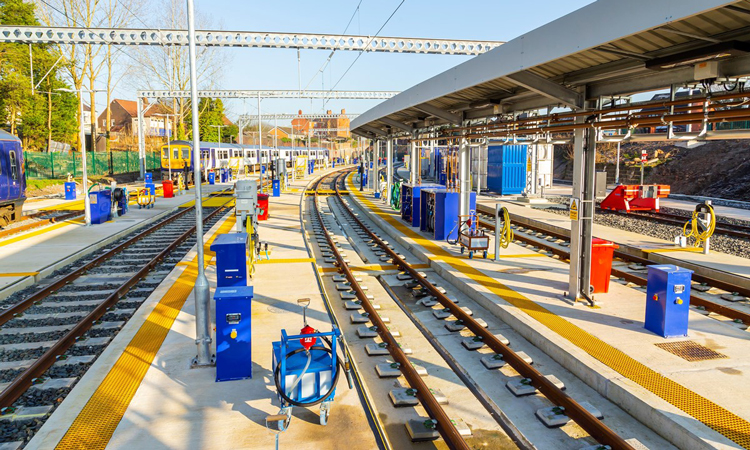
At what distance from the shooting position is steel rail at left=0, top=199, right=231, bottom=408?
6.66 m

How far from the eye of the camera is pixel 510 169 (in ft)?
113

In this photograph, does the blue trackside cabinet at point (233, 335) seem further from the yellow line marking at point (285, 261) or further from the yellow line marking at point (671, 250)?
the yellow line marking at point (671, 250)

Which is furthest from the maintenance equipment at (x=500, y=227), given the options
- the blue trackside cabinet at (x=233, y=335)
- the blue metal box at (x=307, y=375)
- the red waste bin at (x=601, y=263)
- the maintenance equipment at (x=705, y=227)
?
the blue metal box at (x=307, y=375)

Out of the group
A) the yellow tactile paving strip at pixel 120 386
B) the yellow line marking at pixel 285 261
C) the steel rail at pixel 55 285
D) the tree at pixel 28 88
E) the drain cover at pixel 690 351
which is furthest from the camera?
the tree at pixel 28 88

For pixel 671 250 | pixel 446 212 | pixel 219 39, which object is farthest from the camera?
pixel 219 39

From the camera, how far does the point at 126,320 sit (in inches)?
384

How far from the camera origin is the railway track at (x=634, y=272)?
9.88 m

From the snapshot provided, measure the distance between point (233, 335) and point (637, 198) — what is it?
21982 millimetres

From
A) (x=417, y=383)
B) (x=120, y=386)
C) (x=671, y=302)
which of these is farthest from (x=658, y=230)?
(x=120, y=386)

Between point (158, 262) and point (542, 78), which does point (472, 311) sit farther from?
point (158, 262)

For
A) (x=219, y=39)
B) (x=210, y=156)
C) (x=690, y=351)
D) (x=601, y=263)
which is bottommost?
(x=690, y=351)

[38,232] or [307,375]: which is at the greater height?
[38,232]

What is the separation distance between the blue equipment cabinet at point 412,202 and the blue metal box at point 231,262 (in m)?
10.7

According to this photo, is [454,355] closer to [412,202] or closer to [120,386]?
[120,386]
